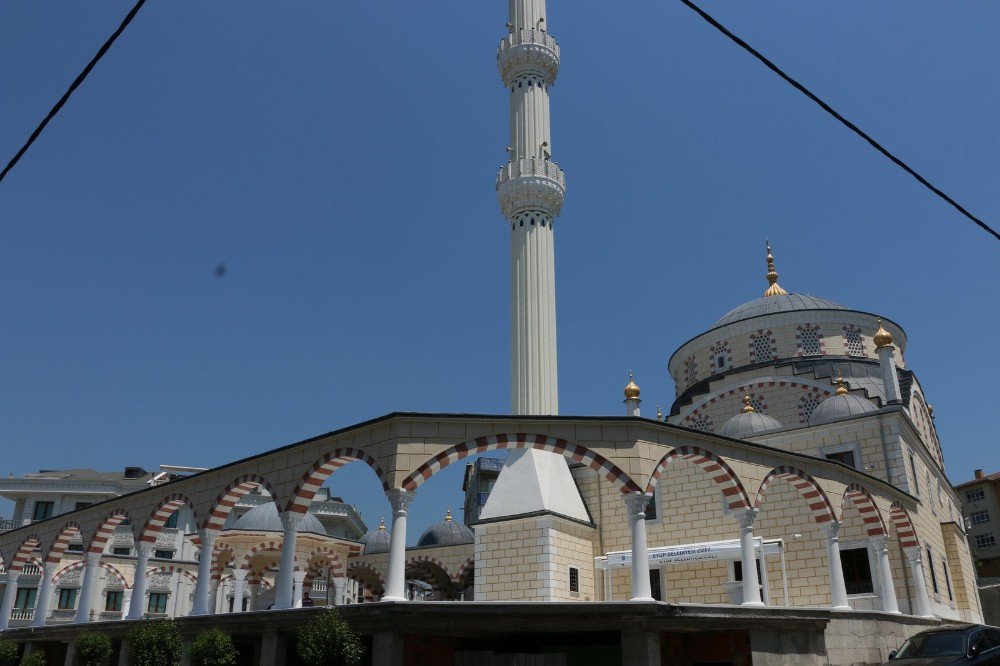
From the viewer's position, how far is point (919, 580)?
17547 millimetres

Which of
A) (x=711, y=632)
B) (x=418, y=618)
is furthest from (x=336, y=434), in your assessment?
(x=711, y=632)

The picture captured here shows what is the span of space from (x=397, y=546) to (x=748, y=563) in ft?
19.1

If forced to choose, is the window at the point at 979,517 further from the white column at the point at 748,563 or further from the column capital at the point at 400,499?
the column capital at the point at 400,499

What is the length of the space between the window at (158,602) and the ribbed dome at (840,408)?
25827 millimetres

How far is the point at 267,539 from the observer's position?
886 inches

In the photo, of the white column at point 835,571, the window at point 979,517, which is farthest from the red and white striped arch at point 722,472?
the window at point 979,517

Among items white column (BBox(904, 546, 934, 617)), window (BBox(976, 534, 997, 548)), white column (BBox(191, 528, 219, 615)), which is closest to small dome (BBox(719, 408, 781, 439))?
white column (BBox(904, 546, 934, 617))

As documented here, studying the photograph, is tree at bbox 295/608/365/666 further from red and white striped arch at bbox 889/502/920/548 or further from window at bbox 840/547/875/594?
red and white striped arch at bbox 889/502/920/548

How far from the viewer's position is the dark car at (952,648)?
31.0 ft

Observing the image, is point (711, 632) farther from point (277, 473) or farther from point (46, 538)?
point (46, 538)

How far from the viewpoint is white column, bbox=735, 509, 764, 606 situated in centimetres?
1291

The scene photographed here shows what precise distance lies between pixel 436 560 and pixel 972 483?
37.7 m

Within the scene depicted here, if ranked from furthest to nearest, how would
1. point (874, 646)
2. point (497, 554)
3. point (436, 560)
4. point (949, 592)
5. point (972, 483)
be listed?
point (972, 483) → point (436, 560) → point (949, 592) → point (497, 554) → point (874, 646)

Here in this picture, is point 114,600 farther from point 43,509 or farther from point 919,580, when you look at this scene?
point 919,580
